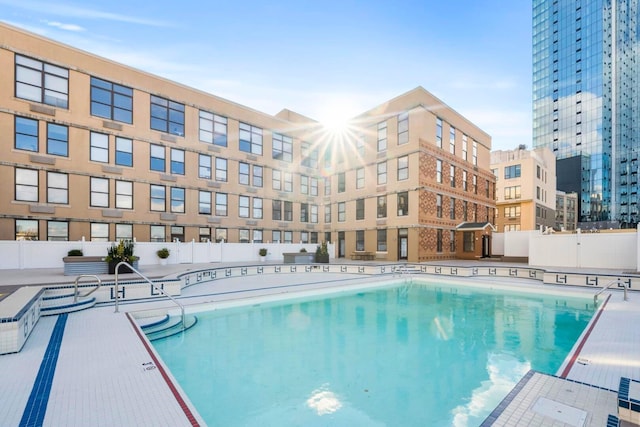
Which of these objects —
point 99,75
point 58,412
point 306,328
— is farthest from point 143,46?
point 58,412

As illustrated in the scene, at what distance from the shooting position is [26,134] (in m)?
17.1

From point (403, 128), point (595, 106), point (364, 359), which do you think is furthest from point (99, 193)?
point (595, 106)

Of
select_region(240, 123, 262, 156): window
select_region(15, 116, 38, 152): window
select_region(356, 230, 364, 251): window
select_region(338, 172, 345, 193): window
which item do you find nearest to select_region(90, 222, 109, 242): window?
select_region(15, 116, 38, 152): window

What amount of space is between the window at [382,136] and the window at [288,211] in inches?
387

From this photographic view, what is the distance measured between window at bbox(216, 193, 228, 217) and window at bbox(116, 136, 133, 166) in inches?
256

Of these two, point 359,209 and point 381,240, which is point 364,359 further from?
point 359,209

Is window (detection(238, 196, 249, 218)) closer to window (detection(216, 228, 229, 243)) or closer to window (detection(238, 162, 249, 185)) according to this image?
window (detection(238, 162, 249, 185))

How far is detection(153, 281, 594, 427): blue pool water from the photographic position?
4340 mm

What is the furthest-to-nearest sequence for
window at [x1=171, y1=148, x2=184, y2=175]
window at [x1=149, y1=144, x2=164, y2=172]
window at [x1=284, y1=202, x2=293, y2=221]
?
window at [x1=284, y1=202, x2=293, y2=221], window at [x1=171, y1=148, x2=184, y2=175], window at [x1=149, y1=144, x2=164, y2=172]

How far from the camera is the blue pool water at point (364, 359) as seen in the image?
171 inches

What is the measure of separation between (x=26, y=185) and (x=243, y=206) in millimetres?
13408

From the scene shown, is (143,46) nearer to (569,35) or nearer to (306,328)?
(306,328)

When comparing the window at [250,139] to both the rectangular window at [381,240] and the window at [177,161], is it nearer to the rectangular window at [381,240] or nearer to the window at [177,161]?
the window at [177,161]

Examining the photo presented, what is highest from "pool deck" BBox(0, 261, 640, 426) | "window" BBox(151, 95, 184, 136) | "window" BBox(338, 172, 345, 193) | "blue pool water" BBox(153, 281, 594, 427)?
"window" BBox(151, 95, 184, 136)
